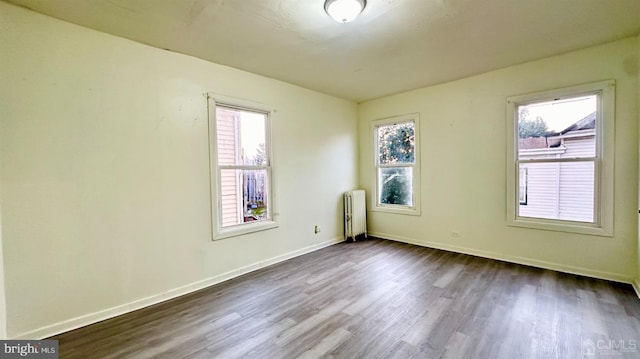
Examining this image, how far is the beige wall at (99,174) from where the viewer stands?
80.8 inches

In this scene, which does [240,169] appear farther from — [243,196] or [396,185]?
[396,185]

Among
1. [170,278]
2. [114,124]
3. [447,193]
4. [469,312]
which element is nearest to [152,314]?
[170,278]

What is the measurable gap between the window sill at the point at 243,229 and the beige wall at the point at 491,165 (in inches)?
88.2

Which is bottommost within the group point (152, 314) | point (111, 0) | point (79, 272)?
point (152, 314)

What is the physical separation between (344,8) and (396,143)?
122 inches

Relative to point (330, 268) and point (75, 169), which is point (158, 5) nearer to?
point (75, 169)

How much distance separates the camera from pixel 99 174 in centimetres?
238

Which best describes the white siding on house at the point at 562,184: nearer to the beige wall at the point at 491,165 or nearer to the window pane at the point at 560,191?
the window pane at the point at 560,191

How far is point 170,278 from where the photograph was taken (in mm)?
2789

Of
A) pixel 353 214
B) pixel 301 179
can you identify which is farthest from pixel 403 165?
pixel 301 179

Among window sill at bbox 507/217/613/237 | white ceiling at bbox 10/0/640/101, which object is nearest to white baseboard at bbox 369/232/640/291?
window sill at bbox 507/217/613/237

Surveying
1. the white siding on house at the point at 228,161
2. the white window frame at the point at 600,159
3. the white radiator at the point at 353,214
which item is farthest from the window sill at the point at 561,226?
the white siding on house at the point at 228,161

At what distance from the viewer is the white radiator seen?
4766 millimetres

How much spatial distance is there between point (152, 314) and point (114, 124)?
177 cm
